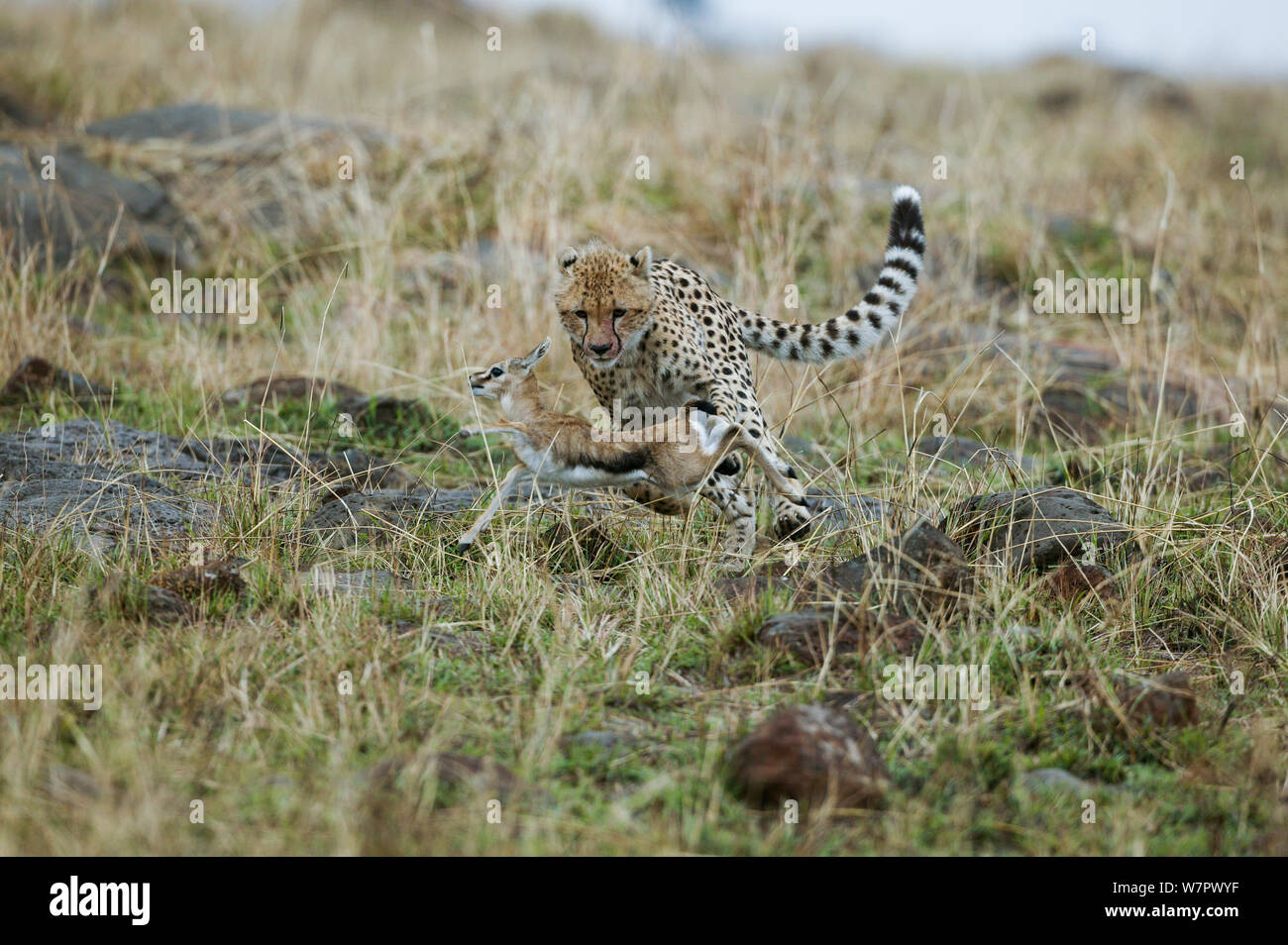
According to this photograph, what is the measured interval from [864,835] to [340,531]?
2680 millimetres

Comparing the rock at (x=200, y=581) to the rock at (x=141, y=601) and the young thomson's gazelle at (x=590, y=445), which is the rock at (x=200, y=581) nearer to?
the rock at (x=141, y=601)

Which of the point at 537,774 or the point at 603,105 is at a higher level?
the point at 603,105

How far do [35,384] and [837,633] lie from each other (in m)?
4.87

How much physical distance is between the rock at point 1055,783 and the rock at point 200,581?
2761mm

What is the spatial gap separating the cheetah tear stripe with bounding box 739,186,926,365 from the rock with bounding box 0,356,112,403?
3.62 meters

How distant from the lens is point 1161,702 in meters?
4.18

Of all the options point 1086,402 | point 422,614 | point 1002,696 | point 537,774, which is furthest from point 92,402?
point 1086,402

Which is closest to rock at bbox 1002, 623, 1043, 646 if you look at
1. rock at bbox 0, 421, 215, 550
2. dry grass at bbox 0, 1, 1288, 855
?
dry grass at bbox 0, 1, 1288, 855

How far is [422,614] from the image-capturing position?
15.6 feet

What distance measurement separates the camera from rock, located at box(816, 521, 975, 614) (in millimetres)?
4688

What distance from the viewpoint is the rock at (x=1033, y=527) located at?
5.25 meters

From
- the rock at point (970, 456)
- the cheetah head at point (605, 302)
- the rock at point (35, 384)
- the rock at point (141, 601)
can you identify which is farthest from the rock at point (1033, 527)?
the rock at point (35, 384)

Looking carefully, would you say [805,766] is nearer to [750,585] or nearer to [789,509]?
[750,585]

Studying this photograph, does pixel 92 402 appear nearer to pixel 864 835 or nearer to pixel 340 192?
pixel 340 192
